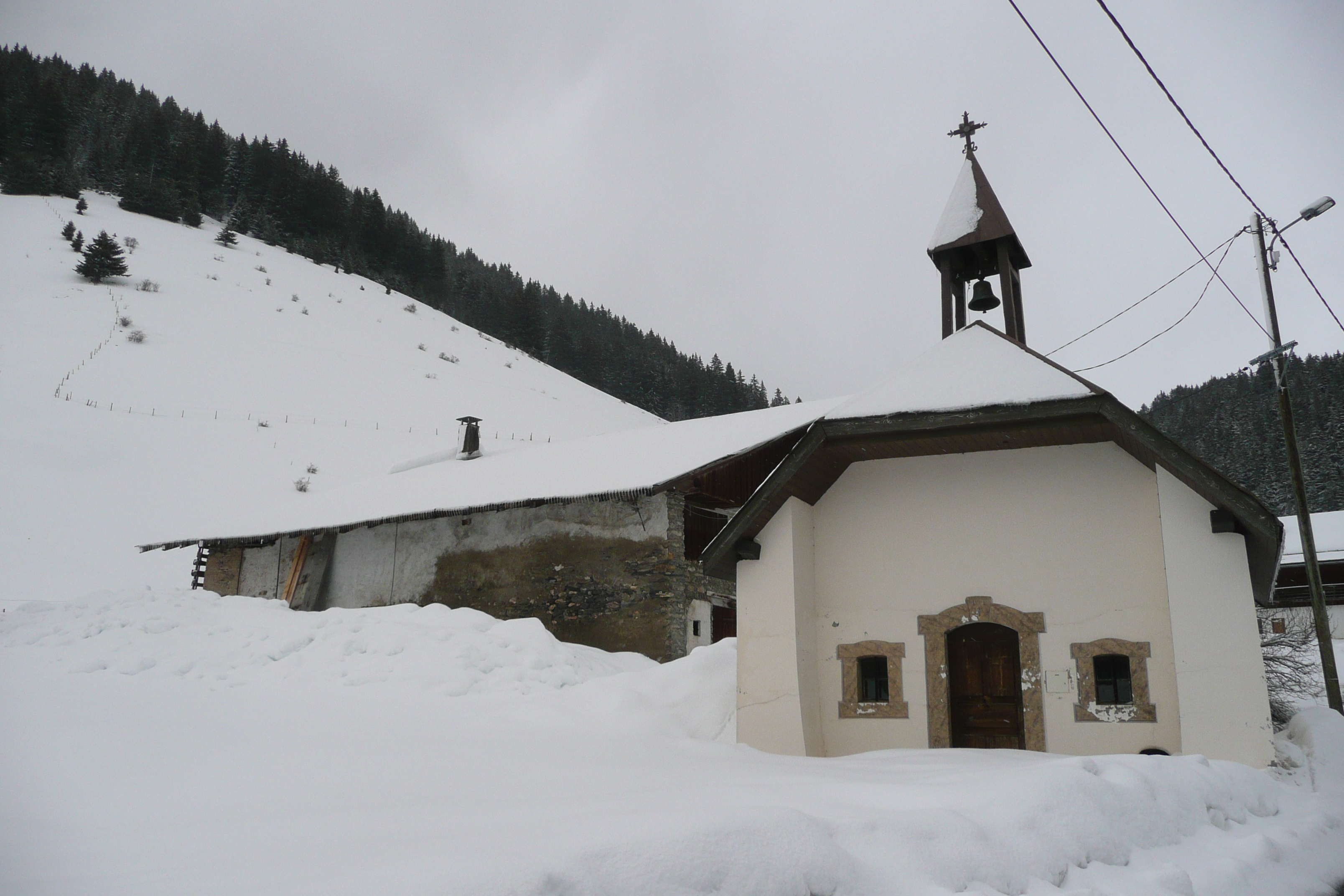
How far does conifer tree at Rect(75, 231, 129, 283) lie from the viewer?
43438 millimetres

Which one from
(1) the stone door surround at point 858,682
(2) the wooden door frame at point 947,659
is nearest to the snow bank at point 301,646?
(1) the stone door surround at point 858,682

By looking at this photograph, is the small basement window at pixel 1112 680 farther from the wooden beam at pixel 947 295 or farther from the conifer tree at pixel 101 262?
the conifer tree at pixel 101 262

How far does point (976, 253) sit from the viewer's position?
36.7 ft

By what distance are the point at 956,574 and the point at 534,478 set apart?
1045cm

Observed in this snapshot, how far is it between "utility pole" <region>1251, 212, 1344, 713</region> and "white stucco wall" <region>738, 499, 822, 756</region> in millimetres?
9029

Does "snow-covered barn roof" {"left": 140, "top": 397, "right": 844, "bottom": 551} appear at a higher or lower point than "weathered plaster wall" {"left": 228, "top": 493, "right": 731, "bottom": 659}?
higher

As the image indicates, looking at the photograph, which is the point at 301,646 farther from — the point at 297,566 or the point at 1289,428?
the point at 1289,428

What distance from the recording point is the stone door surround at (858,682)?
880 centimetres

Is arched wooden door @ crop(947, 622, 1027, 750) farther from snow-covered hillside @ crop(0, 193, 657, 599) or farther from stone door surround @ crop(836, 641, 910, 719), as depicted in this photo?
snow-covered hillside @ crop(0, 193, 657, 599)

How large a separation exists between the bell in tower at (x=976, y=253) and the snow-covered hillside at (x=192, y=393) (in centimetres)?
2059

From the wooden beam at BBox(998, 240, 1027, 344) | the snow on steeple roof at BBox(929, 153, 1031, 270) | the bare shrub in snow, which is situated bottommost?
the bare shrub in snow

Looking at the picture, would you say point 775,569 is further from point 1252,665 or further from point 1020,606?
point 1252,665

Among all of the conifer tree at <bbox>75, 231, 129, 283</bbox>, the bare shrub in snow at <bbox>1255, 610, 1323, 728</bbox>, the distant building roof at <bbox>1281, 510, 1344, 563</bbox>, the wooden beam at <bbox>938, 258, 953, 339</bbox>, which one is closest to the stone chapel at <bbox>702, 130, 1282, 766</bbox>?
the wooden beam at <bbox>938, 258, 953, 339</bbox>

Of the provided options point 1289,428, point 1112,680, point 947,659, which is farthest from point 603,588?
point 1289,428
